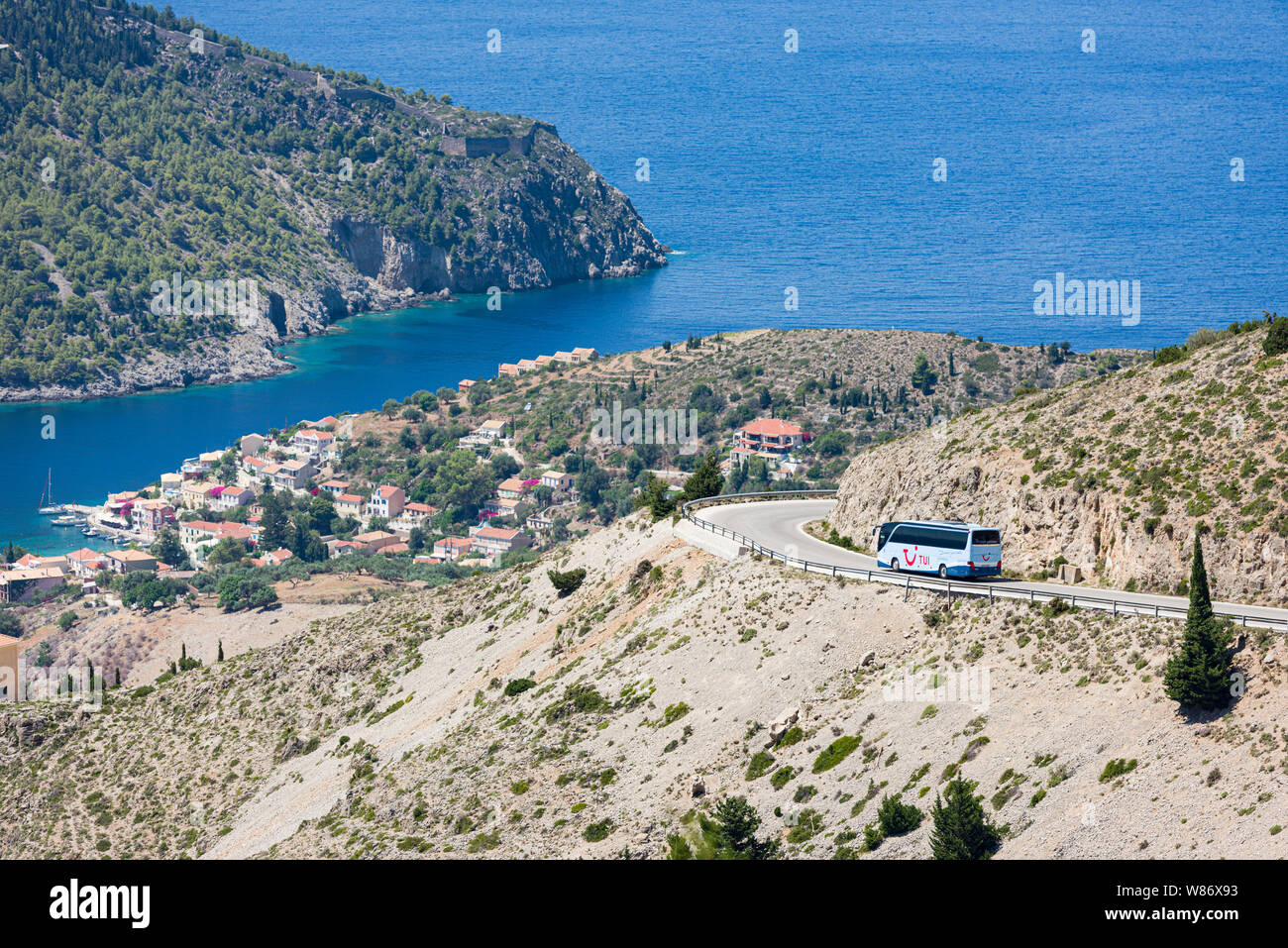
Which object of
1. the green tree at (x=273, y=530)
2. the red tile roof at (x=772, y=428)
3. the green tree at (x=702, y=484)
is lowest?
the green tree at (x=273, y=530)

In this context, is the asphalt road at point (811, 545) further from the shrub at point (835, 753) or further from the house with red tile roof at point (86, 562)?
the house with red tile roof at point (86, 562)

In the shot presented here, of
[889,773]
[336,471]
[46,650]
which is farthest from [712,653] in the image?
[336,471]

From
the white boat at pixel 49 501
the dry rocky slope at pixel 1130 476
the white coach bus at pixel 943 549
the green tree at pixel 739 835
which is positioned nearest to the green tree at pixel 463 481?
the white boat at pixel 49 501

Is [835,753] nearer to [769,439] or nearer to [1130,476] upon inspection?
[1130,476]

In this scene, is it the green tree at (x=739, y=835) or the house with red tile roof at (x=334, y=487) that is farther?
the house with red tile roof at (x=334, y=487)

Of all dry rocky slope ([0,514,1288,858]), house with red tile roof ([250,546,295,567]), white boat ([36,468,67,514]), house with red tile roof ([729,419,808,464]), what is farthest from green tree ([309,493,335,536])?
dry rocky slope ([0,514,1288,858])

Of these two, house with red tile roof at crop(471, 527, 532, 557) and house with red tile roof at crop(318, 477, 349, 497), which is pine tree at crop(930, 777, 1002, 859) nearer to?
house with red tile roof at crop(471, 527, 532, 557)

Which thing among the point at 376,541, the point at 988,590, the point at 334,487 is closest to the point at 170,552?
the point at 376,541
